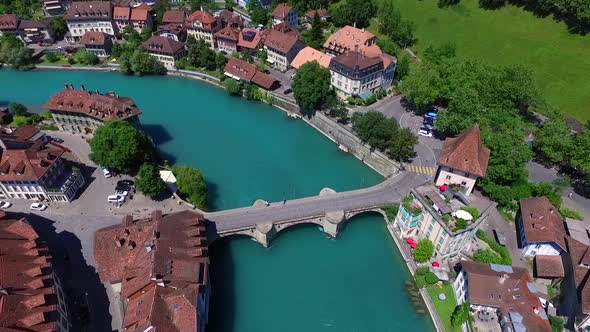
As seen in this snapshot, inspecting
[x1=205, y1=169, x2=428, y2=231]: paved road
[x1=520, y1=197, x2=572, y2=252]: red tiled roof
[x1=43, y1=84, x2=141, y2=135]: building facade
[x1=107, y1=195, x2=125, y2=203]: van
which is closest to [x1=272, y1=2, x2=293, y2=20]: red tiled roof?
[x1=43, y1=84, x2=141, y2=135]: building facade

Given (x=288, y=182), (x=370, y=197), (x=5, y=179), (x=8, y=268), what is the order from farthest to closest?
(x=288, y=182)
(x=370, y=197)
(x=5, y=179)
(x=8, y=268)

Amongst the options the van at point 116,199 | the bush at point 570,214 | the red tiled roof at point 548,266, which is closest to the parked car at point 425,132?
the bush at point 570,214

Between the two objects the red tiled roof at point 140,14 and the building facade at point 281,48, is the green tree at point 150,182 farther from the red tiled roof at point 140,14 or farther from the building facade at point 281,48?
the red tiled roof at point 140,14

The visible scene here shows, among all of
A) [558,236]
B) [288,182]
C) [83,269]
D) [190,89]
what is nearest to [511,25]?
[558,236]

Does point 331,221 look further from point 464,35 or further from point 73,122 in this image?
point 464,35

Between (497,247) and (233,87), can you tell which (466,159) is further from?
(233,87)

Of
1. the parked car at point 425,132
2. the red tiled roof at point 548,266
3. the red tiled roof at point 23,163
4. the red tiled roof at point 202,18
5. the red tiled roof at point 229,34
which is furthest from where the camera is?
the red tiled roof at point 202,18
